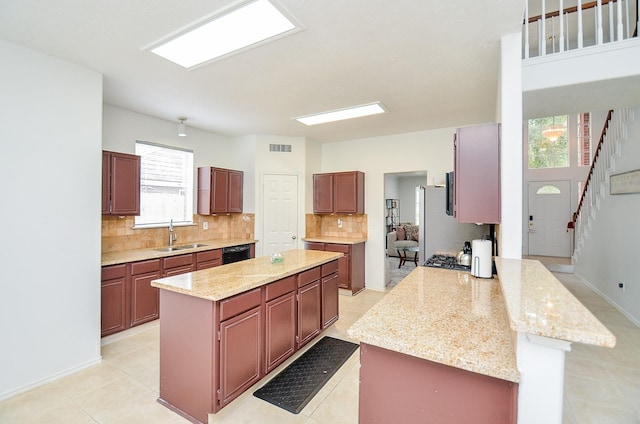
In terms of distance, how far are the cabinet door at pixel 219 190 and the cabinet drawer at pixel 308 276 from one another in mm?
2479

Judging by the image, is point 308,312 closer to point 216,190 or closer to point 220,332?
point 220,332

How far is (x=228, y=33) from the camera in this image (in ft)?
7.27

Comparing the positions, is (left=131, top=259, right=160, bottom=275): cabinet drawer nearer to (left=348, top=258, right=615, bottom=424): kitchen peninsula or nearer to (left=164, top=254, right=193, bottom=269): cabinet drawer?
(left=164, top=254, right=193, bottom=269): cabinet drawer

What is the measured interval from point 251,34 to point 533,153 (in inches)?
321

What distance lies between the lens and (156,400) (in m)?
2.28

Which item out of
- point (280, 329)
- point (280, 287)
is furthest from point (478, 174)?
point (280, 329)

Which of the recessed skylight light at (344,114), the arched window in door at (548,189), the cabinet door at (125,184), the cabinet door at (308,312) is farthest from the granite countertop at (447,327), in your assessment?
the arched window in door at (548,189)

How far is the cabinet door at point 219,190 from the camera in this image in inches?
189

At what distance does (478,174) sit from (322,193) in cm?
346

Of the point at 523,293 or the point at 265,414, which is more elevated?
the point at 523,293

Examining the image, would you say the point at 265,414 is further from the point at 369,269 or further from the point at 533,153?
the point at 533,153

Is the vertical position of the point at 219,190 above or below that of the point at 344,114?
below

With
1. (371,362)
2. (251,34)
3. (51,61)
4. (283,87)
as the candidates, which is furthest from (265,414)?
(51,61)

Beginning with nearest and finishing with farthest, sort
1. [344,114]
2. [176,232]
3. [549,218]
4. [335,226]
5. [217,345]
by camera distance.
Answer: [217,345] → [344,114] → [176,232] → [335,226] → [549,218]
